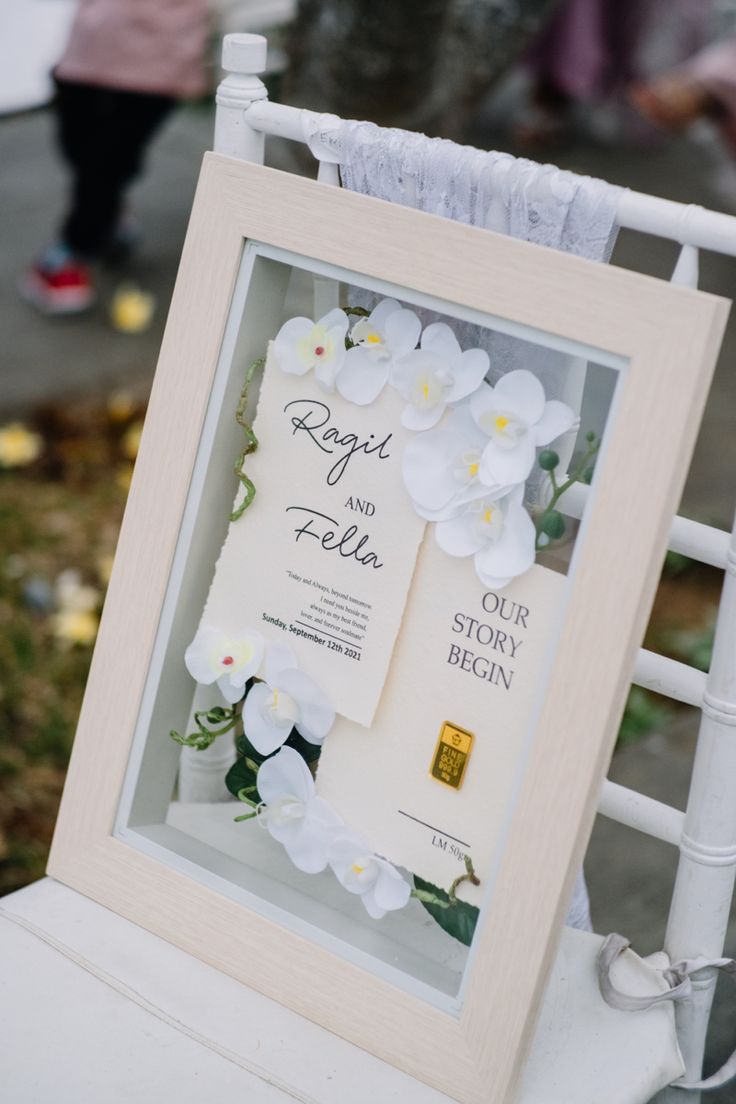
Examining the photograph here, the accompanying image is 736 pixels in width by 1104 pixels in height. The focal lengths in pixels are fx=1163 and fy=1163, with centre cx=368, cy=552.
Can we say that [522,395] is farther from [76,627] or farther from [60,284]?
[60,284]

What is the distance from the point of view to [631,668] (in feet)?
2.42

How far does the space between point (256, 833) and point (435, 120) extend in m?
1.91

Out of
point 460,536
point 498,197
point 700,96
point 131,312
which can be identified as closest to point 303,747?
point 460,536

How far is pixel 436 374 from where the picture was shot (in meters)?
0.80

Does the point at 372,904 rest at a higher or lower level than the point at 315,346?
lower

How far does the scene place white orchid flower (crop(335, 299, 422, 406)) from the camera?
2.70 ft

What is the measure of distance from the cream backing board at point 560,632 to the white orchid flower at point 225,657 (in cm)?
4

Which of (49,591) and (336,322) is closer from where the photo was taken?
(336,322)

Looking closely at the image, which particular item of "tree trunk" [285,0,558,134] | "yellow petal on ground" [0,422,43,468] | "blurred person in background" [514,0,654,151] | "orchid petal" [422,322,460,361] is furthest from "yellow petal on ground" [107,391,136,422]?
"blurred person in background" [514,0,654,151]

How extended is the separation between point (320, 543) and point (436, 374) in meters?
0.16

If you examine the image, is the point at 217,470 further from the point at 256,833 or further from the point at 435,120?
the point at 435,120

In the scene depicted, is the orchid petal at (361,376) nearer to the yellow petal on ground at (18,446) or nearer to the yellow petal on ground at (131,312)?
the yellow petal on ground at (18,446)

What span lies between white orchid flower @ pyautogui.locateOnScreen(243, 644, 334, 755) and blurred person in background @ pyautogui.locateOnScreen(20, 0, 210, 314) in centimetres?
211

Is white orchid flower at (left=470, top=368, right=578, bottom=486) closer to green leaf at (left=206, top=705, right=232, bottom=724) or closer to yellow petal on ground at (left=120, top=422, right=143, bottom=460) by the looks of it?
green leaf at (left=206, top=705, right=232, bottom=724)
